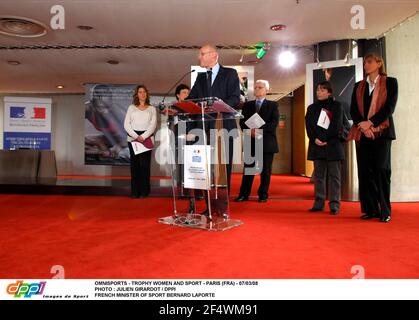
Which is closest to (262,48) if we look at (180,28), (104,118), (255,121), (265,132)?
(180,28)

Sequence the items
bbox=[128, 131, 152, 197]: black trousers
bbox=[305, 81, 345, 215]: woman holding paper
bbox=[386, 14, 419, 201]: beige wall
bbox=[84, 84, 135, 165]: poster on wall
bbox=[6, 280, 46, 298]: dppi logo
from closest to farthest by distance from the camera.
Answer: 1. bbox=[6, 280, 46, 298]: dppi logo
2. bbox=[305, 81, 345, 215]: woman holding paper
3. bbox=[128, 131, 152, 197]: black trousers
4. bbox=[386, 14, 419, 201]: beige wall
5. bbox=[84, 84, 135, 165]: poster on wall

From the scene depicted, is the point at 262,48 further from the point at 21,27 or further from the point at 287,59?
the point at 21,27

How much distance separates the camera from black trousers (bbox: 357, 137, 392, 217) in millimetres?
3105

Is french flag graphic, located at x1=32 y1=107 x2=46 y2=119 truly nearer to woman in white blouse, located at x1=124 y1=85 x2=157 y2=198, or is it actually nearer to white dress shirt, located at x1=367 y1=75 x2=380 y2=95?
woman in white blouse, located at x1=124 y1=85 x2=157 y2=198

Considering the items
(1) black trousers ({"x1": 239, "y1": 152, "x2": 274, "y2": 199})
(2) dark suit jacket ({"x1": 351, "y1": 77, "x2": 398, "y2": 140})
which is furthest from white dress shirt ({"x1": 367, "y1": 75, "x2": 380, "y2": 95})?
(1) black trousers ({"x1": 239, "y1": 152, "x2": 274, "y2": 199})

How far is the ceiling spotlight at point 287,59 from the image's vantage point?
6.21m

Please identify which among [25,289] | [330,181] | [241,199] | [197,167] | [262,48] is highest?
[262,48]

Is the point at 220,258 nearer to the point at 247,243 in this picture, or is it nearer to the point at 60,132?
the point at 247,243

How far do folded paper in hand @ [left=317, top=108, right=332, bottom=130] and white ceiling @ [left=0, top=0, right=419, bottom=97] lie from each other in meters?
1.42

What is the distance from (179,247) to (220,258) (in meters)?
0.33

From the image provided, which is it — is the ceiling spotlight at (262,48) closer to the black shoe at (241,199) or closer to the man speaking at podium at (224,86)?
the black shoe at (241,199)

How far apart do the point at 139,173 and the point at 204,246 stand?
2.66 m

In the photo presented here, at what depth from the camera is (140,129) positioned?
15.1ft
